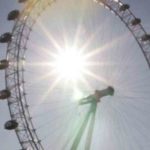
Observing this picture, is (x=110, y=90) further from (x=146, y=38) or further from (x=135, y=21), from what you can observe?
(x=135, y=21)

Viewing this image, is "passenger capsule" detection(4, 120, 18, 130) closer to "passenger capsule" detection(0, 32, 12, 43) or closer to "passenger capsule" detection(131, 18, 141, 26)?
"passenger capsule" detection(0, 32, 12, 43)

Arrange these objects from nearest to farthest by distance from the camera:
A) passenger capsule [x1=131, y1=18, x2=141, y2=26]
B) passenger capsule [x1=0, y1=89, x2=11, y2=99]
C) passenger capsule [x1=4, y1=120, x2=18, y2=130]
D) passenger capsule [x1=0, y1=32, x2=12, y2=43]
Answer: passenger capsule [x1=4, y1=120, x2=18, y2=130] < passenger capsule [x1=0, y1=89, x2=11, y2=99] < passenger capsule [x1=0, y1=32, x2=12, y2=43] < passenger capsule [x1=131, y1=18, x2=141, y2=26]

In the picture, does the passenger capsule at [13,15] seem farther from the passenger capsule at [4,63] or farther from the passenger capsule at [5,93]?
the passenger capsule at [5,93]

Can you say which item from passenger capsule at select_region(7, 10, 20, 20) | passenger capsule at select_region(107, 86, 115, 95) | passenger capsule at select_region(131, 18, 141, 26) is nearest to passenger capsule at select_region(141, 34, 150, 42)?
passenger capsule at select_region(131, 18, 141, 26)

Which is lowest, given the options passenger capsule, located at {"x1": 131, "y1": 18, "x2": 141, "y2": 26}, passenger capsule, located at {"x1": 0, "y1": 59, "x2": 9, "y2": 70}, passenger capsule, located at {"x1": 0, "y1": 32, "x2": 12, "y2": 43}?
passenger capsule, located at {"x1": 0, "y1": 59, "x2": 9, "y2": 70}

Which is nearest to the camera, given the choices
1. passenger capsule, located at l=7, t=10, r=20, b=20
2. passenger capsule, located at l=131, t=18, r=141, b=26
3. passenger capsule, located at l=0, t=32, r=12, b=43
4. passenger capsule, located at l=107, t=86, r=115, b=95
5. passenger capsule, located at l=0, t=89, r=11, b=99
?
passenger capsule, located at l=0, t=89, r=11, b=99

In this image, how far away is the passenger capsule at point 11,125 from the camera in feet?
186

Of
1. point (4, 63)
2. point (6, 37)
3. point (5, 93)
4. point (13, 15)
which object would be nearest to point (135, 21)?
point (13, 15)

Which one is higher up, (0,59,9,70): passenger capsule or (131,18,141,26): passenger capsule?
(131,18,141,26): passenger capsule

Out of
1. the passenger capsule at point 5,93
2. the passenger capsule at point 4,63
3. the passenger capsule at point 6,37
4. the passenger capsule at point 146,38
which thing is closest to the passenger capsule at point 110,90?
the passenger capsule at point 146,38

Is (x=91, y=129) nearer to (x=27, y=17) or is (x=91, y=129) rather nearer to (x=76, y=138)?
(x=76, y=138)

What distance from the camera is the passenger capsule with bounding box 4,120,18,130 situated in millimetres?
56750

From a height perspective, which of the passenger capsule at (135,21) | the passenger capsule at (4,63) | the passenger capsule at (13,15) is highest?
the passenger capsule at (13,15)

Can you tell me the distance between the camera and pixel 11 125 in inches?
2235
